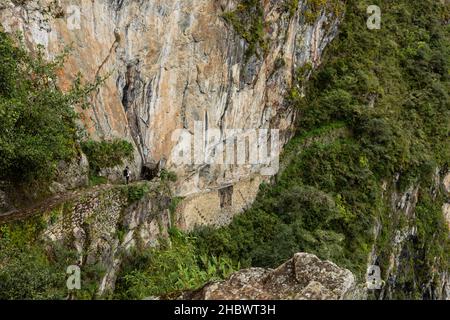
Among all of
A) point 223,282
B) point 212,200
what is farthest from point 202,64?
point 223,282

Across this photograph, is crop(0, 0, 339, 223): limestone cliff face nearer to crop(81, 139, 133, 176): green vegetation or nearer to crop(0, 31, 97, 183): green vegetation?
crop(81, 139, 133, 176): green vegetation

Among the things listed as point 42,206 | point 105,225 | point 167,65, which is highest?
point 167,65

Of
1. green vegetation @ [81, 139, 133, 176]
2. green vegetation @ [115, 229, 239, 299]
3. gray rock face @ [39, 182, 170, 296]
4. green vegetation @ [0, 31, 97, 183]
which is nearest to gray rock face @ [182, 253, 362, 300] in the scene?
green vegetation @ [115, 229, 239, 299]

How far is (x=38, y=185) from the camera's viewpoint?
36.0ft

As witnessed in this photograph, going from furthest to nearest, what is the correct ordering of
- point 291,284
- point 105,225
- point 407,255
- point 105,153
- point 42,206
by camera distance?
point 407,255 → point 105,153 → point 105,225 → point 42,206 → point 291,284

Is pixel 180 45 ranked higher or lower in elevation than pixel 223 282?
higher

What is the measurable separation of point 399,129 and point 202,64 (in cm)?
1136

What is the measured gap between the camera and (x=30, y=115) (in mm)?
10250

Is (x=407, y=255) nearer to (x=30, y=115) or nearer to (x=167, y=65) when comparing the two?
(x=167, y=65)

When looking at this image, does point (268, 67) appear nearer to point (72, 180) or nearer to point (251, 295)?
point (72, 180)

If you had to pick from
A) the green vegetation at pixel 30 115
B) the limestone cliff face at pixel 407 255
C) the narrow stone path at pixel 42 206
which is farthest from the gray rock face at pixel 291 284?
the limestone cliff face at pixel 407 255

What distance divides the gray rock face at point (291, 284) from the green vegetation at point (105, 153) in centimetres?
575

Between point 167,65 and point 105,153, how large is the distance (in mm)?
3673

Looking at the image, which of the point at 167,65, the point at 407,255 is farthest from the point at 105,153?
the point at 407,255
